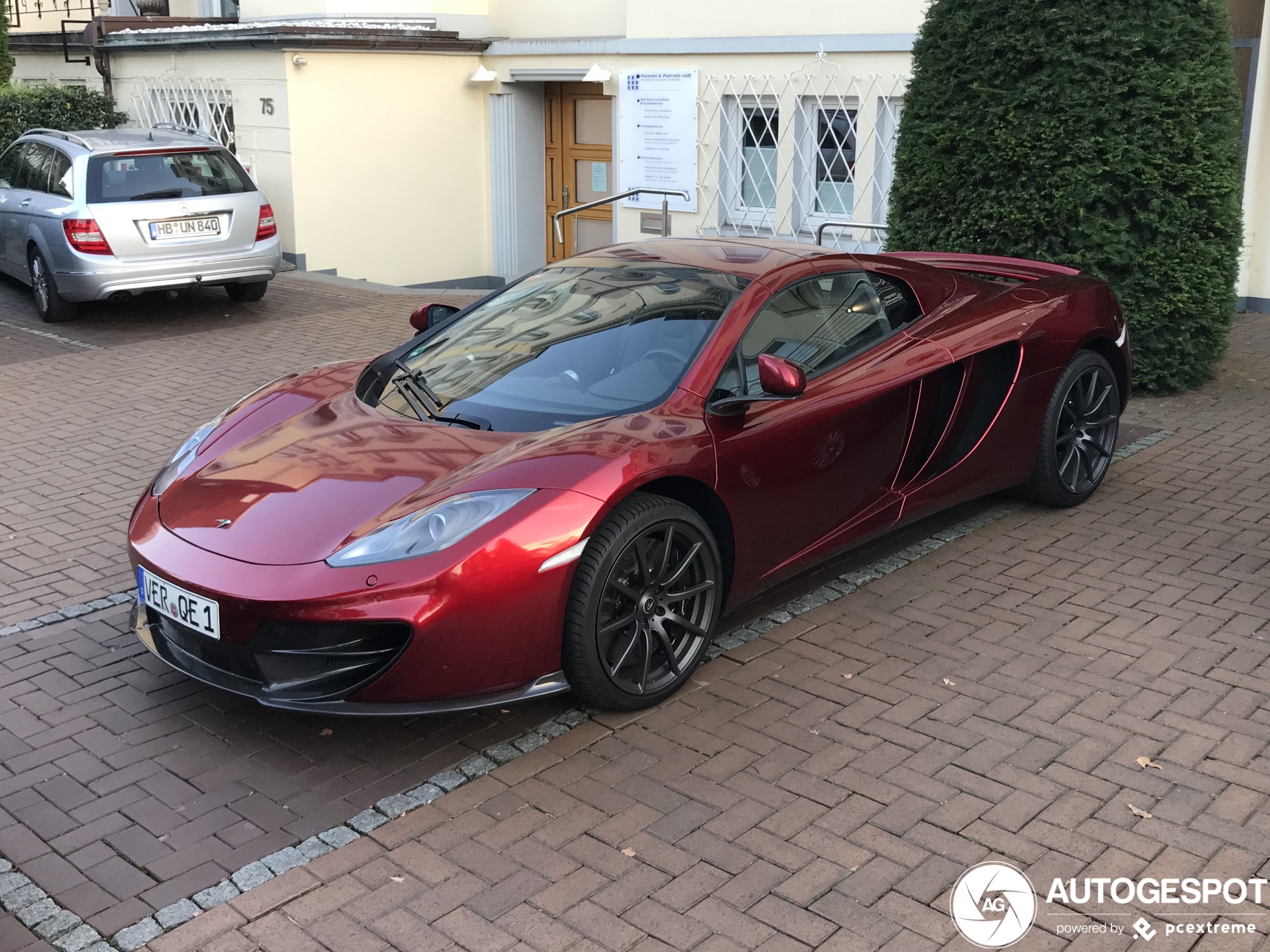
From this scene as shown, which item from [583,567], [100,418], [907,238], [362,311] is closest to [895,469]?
[583,567]

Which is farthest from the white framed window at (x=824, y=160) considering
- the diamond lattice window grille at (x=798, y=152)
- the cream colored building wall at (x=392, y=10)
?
the cream colored building wall at (x=392, y=10)

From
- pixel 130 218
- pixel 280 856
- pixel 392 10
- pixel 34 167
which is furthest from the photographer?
pixel 392 10

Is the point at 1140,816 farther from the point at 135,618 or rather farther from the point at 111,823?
the point at 135,618

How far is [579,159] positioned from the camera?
53.7 feet

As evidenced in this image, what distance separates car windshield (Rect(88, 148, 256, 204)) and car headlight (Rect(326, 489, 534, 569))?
7.98 m

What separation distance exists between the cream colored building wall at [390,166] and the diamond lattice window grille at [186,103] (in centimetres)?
153

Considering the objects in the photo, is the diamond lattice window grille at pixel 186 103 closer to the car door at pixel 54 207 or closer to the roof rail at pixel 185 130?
the roof rail at pixel 185 130

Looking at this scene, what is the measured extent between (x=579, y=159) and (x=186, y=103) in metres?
5.07

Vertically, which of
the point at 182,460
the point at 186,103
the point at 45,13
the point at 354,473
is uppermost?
→ the point at 45,13

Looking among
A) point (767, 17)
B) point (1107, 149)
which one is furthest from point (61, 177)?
point (1107, 149)

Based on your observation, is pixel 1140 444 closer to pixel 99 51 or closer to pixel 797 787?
pixel 797 787

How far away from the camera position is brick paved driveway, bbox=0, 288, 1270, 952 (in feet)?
11.0

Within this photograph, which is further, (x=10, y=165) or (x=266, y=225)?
(x=10, y=165)

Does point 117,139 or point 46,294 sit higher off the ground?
point 117,139
